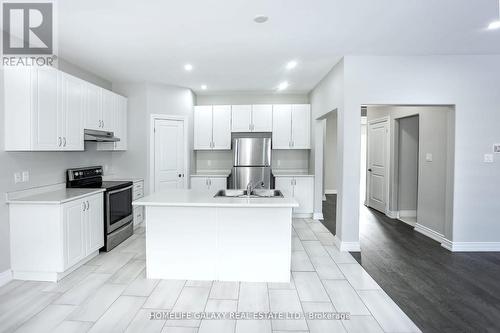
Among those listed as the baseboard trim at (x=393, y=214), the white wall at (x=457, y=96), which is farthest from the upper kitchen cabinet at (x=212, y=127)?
the baseboard trim at (x=393, y=214)

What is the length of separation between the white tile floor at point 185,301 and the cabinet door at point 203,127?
9.53ft

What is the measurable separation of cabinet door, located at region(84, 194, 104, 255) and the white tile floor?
0.76ft

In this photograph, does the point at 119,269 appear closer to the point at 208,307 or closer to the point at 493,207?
the point at 208,307

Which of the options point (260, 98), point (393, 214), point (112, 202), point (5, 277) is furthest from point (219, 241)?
point (393, 214)

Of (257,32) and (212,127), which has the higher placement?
(257,32)

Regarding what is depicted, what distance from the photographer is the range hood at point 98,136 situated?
3.66 meters

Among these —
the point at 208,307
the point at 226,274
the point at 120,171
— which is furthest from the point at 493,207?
the point at 120,171

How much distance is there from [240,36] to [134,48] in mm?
1408

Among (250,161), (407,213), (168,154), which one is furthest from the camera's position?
(407,213)

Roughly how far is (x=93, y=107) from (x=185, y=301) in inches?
120

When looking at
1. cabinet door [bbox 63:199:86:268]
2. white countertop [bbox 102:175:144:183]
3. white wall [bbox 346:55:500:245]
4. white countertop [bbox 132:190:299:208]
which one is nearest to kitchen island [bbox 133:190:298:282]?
white countertop [bbox 132:190:299:208]

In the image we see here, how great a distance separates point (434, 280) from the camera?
113 inches

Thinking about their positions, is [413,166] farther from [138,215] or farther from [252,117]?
[138,215]

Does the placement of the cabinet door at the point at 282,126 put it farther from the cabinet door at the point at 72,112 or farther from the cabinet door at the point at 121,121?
the cabinet door at the point at 72,112
